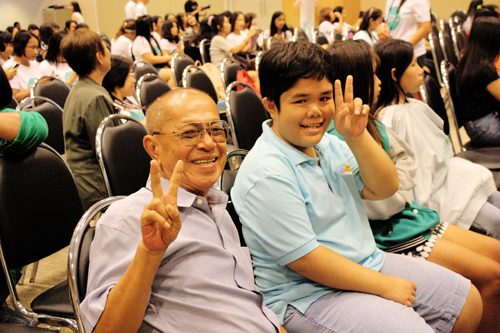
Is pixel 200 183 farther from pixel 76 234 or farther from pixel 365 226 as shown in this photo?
pixel 365 226

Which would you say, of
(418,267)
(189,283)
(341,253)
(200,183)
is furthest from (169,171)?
(418,267)

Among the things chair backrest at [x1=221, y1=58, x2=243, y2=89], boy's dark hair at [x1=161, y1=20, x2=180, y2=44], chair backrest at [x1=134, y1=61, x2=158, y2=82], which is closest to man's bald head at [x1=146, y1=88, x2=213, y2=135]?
chair backrest at [x1=221, y1=58, x2=243, y2=89]

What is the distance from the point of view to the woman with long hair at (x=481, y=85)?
2598 millimetres

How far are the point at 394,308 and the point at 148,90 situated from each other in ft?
8.15

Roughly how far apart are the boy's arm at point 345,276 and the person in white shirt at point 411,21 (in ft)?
13.1

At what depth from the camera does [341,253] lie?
4.09ft

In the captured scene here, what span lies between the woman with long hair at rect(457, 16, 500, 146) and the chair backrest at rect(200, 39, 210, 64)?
428 cm

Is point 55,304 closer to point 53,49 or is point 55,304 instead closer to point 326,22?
point 53,49

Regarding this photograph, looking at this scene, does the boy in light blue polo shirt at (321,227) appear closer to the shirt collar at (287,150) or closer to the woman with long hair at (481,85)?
the shirt collar at (287,150)

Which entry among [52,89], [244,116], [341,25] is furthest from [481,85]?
[341,25]

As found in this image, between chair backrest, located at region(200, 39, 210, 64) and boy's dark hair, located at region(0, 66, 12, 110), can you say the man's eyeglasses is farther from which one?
chair backrest, located at region(200, 39, 210, 64)

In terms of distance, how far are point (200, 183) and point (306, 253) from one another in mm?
362

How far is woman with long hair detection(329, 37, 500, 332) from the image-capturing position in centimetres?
149

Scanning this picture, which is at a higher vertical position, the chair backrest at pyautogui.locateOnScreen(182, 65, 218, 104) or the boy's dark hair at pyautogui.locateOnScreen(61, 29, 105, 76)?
the boy's dark hair at pyautogui.locateOnScreen(61, 29, 105, 76)
